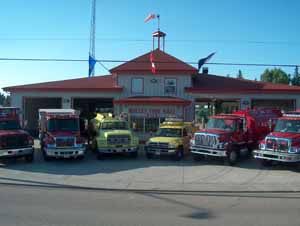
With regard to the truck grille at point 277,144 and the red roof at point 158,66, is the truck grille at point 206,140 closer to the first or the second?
the truck grille at point 277,144

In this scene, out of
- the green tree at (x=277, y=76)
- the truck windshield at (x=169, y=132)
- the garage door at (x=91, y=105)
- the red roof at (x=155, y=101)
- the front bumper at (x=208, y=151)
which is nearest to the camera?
the front bumper at (x=208, y=151)

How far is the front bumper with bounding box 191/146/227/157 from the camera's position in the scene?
19750 millimetres

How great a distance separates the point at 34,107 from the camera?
40.2 m

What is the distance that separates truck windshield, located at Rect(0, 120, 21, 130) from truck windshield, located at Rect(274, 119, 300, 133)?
1342cm

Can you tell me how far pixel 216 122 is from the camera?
71.2ft

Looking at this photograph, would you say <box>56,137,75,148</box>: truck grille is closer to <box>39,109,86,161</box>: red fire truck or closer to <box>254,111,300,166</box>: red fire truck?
<box>39,109,86,161</box>: red fire truck

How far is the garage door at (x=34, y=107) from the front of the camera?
38.5 meters

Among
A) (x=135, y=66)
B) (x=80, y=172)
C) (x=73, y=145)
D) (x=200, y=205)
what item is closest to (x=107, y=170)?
(x=80, y=172)

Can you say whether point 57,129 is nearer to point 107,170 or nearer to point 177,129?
point 107,170

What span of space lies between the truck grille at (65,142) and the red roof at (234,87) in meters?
14.9

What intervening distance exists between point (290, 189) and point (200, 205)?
467 centimetres

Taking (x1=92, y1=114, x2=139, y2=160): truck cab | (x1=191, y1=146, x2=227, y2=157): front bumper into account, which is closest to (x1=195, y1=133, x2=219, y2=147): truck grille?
(x1=191, y1=146, x2=227, y2=157): front bumper

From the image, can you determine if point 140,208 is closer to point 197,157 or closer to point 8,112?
point 197,157

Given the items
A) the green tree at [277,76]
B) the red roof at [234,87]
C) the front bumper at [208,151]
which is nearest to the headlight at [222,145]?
the front bumper at [208,151]
